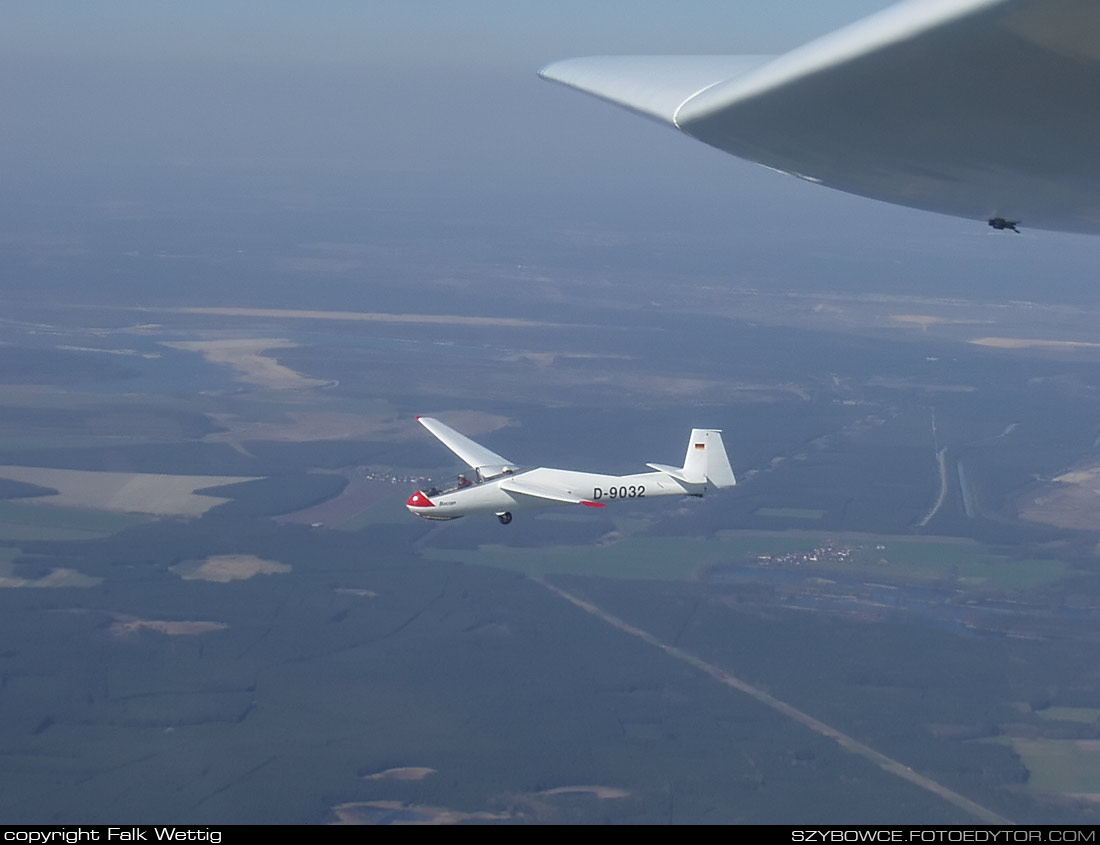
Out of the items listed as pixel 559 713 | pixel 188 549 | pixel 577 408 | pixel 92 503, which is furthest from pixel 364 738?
pixel 577 408

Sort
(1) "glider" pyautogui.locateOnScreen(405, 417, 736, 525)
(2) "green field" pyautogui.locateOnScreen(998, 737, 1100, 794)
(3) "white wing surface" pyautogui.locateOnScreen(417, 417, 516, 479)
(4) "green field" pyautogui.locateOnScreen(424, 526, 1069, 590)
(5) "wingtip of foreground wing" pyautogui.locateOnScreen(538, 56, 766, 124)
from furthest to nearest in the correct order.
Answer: (4) "green field" pyautogui.locateOnScreen(424, 526, 1069, 590) < (2) "green field" pyautogui.locateOnScreen(998, 737, 1100, 794) < (3) "white wing surface" pyautogui.locateOnScreen(417, 417, 516, 479) < (1) "glider" pyautogui.locateOnScreen(405, 417, 736, 525) < (5) "wingtip of foreground wing" pyautogui.locateOnScreen(538, 56, 766, 124)

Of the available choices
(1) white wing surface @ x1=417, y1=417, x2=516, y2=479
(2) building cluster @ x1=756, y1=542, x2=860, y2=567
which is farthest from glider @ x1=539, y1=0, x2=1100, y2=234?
(2) building cluster @ x1=756, y1=542, x2=860, y2=567

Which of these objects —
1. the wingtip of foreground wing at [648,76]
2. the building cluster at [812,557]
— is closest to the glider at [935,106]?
the wingtip of foreground wing at [648,76]

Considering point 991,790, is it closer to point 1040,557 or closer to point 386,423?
point 1040,557

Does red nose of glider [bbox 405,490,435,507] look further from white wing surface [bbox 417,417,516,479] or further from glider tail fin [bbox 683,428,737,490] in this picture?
glider tail fin [bbox 683,428,737,490]

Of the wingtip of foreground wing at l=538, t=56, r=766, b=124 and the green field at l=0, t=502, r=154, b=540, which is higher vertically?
the wingtip of foreground wing at l=538, t=56, r=766, b=124

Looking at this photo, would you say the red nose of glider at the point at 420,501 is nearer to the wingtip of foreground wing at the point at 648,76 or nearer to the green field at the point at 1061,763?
the wingtip of foreground wing at the point at 648,76

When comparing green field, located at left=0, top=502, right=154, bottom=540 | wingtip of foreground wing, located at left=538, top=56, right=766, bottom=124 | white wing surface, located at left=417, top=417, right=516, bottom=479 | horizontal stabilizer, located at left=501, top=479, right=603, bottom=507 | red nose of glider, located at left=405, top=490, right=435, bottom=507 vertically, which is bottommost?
green field, located at left=0, top=502, right=154, bottom=540

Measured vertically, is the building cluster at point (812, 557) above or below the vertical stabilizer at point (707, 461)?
below
